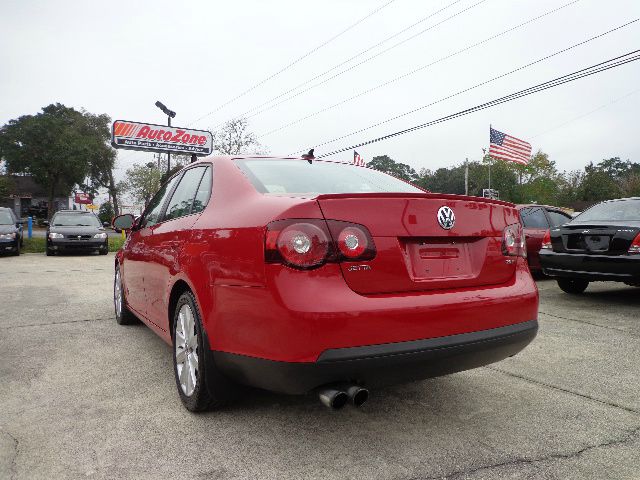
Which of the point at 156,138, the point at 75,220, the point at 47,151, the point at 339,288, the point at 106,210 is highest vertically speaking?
the point at 47,151

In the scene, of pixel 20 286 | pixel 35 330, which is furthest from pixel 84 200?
pixel 35 330

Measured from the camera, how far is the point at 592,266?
6539mm

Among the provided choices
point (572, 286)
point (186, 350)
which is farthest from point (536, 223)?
point (186, 350)

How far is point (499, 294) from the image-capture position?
8.77 feet

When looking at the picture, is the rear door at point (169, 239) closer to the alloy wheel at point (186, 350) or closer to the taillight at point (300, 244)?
the alloy wheel at point (186, 350)

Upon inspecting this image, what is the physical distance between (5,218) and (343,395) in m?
17.4

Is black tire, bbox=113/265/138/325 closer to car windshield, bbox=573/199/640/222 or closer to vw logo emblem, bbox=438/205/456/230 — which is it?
vw logo emblem, bbox=438/205/456/230

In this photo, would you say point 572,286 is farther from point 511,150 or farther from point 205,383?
point 511,150

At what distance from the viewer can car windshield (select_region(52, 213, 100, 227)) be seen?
16812 millimetres

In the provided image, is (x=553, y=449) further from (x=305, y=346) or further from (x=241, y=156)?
(x=241, y=156)

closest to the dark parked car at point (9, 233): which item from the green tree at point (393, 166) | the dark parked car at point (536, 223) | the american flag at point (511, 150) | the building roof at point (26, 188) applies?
the dark parked car at point (536, 223)

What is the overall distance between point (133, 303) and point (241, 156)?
81.5 inches

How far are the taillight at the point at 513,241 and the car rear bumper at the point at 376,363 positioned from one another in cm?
45

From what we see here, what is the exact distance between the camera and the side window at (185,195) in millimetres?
3474
